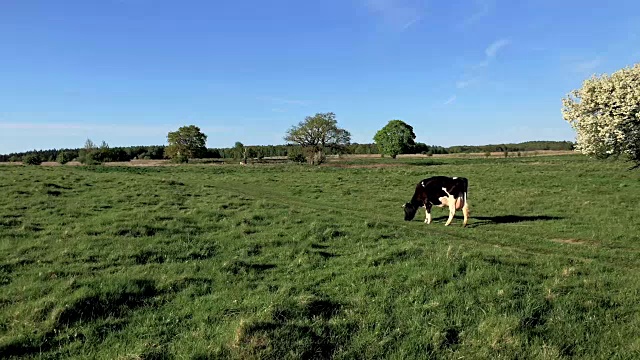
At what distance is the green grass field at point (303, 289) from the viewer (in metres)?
6.02

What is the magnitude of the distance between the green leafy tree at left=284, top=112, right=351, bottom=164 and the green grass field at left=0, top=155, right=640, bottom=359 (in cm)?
7675

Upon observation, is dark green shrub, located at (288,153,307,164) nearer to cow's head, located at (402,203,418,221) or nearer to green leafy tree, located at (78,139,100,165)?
green leafy tree, located at (78,139,100,165)

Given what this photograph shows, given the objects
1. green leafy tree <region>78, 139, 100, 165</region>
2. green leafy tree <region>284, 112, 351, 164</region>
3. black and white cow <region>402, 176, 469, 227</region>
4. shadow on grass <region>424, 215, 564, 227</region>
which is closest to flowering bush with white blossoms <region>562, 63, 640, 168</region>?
shadow on grass <region>424, 215, 564, 227</region>

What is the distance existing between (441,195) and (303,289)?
14481 mm

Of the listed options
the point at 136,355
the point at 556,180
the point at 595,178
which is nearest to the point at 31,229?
the point at 136,355

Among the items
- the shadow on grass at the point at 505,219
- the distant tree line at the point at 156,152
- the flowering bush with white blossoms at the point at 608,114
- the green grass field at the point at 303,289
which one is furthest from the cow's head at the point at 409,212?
the distant tree line at the point at 156,152

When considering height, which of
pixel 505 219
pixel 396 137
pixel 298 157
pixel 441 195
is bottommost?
pixel 505 219

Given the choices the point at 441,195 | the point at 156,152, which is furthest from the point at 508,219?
the point at 156,152

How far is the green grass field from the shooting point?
6.02 meters

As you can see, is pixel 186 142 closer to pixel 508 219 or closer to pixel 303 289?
pixel 508 219

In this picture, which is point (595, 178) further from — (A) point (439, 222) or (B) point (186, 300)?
(B) point (186, 300)

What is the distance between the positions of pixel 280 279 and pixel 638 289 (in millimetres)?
7794

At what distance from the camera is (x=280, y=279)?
9484mm

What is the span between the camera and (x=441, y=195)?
21.1 meters
